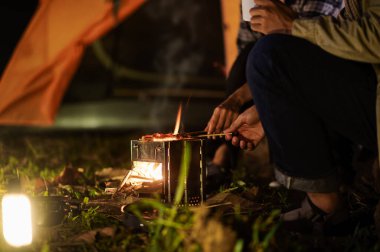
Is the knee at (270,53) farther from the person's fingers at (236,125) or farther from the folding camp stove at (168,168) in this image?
the folding camp stove at (168,168)

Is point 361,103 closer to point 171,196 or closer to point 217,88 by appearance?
point 171,196

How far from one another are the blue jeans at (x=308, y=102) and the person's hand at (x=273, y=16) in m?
0.08

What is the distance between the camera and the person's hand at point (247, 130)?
2.26 meters

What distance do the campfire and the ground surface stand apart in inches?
3.2

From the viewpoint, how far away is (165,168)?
2215 mm

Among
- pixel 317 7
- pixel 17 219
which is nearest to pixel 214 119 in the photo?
pixel 17 219

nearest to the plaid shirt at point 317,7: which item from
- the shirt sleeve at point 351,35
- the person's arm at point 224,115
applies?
the person's arm at point 224,115

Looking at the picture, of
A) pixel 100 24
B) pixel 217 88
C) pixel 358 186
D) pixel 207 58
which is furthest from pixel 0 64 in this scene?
pixel 217 88

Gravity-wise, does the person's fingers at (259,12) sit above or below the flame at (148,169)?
above

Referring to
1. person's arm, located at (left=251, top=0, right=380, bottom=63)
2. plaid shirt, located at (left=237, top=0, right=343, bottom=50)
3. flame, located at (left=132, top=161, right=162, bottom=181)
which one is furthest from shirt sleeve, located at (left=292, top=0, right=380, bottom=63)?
plaid shirt, located at (left=237, top=0, right=343, bottom=50)

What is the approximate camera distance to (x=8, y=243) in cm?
185

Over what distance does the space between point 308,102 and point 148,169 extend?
847mm

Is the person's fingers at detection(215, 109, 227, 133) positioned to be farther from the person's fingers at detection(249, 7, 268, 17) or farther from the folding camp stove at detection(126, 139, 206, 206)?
the person's fingers at detection(249, 7, 268, 17)

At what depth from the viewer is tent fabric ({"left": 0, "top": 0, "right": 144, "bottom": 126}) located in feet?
13.1
